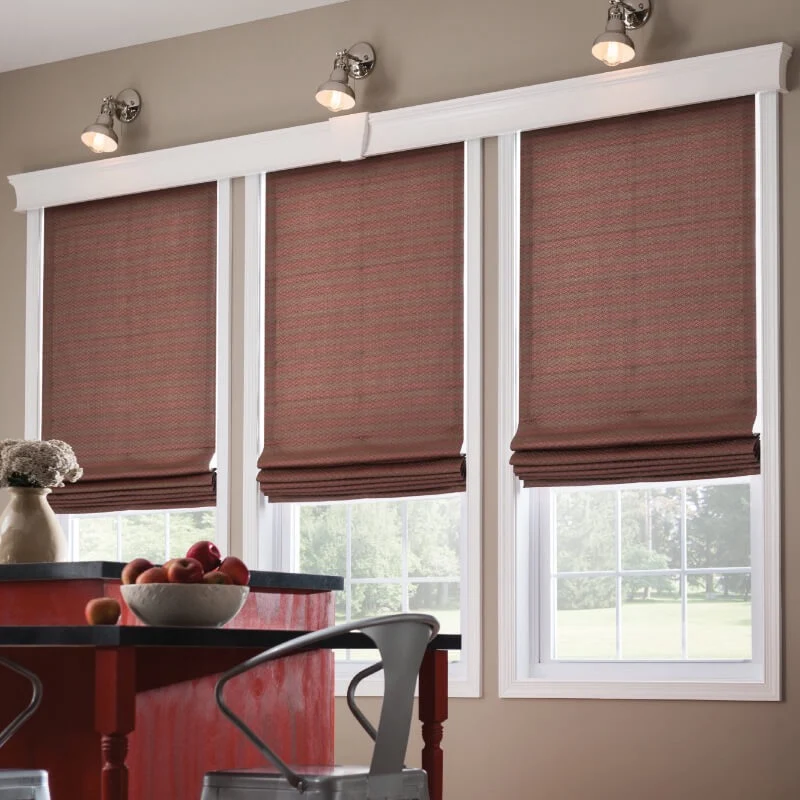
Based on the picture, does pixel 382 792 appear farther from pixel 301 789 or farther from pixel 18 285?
pixel 18 285

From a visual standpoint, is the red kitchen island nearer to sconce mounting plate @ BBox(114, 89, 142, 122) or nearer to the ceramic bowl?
the ceramic bowl

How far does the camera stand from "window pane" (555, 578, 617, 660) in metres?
4.74

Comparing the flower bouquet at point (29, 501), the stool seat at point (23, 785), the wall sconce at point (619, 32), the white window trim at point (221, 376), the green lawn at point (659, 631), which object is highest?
the wall sconce at point (619, 32)

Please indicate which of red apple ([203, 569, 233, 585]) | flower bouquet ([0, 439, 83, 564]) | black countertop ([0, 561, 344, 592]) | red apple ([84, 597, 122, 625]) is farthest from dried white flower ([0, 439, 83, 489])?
red apple ([84, 597, 122, 625])

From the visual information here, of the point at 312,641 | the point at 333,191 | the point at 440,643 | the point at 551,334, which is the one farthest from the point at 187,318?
the point at 312,641

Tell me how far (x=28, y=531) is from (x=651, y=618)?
209 centimetres

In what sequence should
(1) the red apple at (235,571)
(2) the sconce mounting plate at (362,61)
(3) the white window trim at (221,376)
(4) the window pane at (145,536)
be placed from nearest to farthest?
(1) the red apple at (235,571)
(2) the sconce mounting plate at (362,61)
(3) the white window trim at (221,376)
(4) the window pane at (145,536)

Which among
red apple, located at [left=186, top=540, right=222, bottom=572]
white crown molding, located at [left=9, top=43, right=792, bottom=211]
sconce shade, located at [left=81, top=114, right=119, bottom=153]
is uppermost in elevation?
sconce shade, located at [left=81, top=114, right=119, bottom=153]

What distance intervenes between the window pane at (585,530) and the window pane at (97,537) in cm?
191

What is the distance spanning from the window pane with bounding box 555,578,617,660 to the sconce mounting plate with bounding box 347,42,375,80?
2.00 meters

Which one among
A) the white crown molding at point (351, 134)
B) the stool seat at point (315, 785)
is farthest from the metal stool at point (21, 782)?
the white crown molding at point (351, 134)

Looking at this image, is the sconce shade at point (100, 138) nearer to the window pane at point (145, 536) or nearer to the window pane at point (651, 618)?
the window pane at point (145, 536)

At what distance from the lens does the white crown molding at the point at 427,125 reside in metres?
4.55

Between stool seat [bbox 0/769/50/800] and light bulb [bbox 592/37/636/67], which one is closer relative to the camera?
stool seat [bbox 0/769/50/800]
